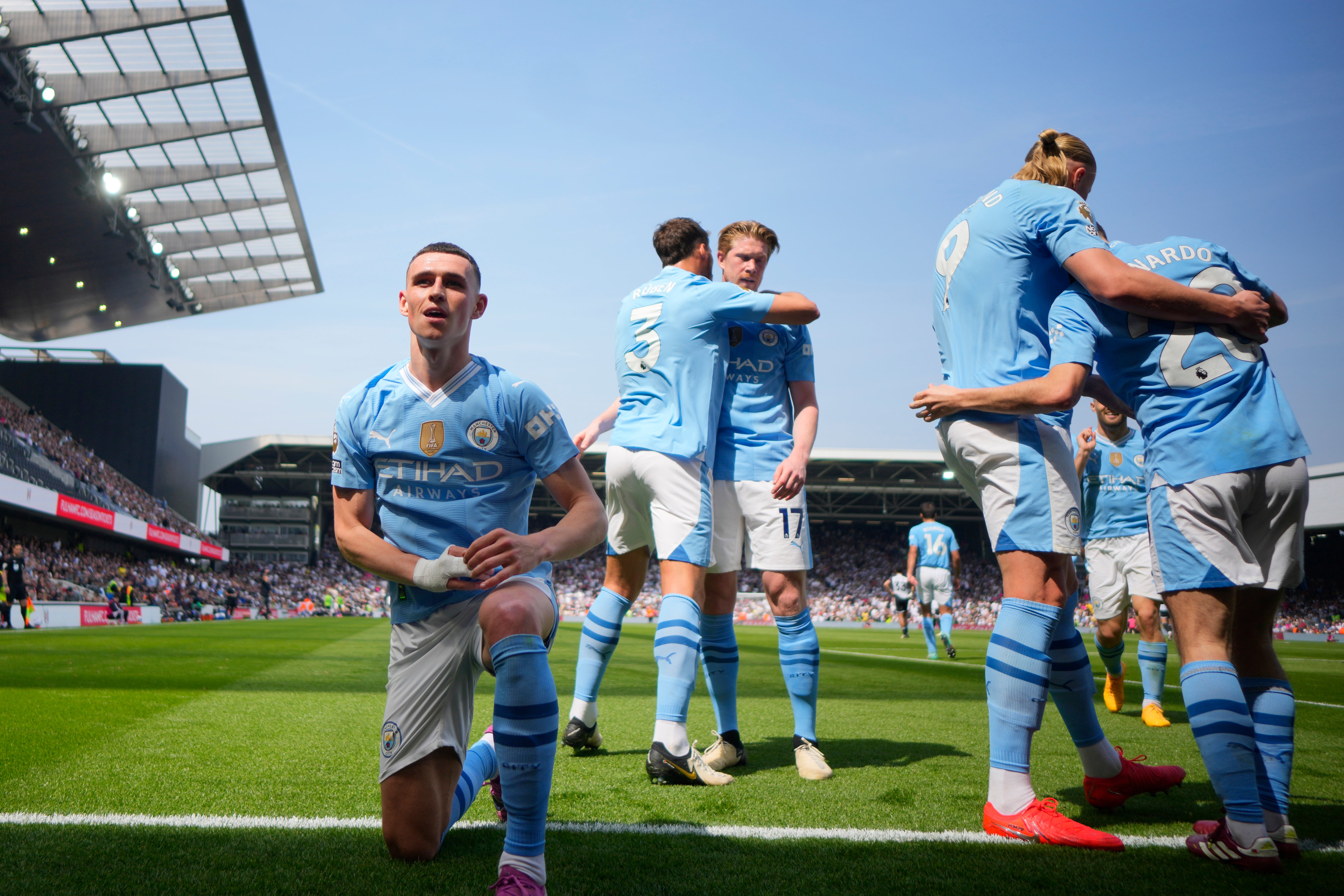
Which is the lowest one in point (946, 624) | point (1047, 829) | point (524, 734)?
point (946, 624)

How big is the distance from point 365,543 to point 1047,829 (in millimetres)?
2062

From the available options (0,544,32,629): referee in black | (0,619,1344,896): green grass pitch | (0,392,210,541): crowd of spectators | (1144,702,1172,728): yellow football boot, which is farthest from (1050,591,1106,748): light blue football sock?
(0,392,210,541): crowd of spectators

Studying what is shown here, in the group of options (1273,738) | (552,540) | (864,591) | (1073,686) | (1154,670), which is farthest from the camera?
(864,591)

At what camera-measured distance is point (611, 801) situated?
9.32 feet

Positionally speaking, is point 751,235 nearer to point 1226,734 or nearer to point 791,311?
point 791,311

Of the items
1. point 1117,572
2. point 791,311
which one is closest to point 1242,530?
point 791,311

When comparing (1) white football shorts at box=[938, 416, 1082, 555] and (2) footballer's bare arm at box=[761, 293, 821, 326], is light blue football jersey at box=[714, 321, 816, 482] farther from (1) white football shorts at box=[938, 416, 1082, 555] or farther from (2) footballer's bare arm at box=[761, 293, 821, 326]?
(1) white football shorts at box=[938, 416, 1082, 555]

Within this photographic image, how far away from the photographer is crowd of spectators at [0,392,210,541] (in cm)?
3061

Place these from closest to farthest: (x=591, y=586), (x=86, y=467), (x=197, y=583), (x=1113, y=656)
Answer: (x=1113, y=656) → (x=86, y=467) → (x=197, y=583) → (x=591, y=586)

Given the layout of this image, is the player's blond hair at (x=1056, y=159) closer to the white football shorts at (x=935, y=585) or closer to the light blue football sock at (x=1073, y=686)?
the light blue football sock at (x=1073, y=686)

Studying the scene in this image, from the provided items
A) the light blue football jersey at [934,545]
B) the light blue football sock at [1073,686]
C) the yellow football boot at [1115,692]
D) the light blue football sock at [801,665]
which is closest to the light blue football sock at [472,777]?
the light blue football sock at [801,665]

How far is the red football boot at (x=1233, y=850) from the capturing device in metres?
2.12

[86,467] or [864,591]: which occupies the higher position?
[86,467]

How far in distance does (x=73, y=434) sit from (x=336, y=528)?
5149 centimetres
